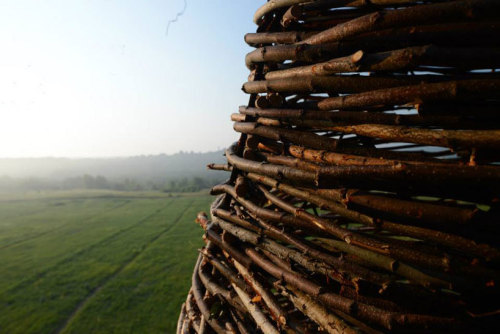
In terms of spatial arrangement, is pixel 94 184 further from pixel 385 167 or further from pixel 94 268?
pixel 385 167

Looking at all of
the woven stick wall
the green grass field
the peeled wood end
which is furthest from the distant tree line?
the peeled wood end

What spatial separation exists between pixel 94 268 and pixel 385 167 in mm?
24937


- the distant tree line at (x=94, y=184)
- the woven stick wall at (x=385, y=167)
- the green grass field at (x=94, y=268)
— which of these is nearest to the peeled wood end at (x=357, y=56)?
the woven stick wall at (x=385, y=167)

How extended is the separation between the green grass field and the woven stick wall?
5438mm

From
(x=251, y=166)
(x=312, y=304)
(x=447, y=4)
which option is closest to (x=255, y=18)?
(x=251, y=166)

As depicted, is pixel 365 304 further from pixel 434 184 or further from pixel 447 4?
pixel 447 4

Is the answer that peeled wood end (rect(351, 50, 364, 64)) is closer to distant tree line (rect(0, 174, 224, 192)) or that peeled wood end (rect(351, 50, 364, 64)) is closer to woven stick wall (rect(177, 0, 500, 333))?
woven stick wall (rect(177, 0, 500, 333))

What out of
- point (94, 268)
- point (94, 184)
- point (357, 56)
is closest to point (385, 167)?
point (357, 56)

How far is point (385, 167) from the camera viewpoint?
2.76ft

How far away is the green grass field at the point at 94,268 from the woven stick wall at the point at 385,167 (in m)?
5.44

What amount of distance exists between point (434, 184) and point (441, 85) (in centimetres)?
24

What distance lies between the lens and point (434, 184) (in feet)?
2.66

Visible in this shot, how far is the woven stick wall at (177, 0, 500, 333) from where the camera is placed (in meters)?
0.80

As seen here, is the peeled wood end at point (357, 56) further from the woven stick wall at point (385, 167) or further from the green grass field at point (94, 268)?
the green grass field at point (94, 268)
